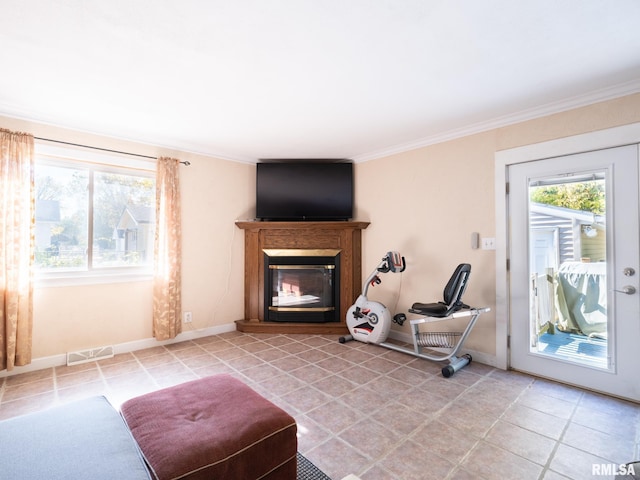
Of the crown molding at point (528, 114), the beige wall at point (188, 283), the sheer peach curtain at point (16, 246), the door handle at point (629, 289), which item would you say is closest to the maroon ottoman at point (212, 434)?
the sheer peach curtain at point (16, 246)

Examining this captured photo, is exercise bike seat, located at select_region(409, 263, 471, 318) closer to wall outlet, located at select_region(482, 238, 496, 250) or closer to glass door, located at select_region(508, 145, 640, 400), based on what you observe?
wall outlet, located at select_region(482, 238, 496, 250)

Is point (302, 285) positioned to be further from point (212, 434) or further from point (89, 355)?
point (212, 434)

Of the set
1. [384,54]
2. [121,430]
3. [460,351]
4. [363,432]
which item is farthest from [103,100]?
[460,351]

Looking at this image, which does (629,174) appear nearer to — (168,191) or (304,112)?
(304,112)

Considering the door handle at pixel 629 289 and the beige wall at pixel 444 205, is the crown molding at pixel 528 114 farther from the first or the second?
the door handle at pixel 629 289

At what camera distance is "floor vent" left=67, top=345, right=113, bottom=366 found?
3128 mm

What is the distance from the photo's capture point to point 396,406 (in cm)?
231

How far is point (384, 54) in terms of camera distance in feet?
6.59

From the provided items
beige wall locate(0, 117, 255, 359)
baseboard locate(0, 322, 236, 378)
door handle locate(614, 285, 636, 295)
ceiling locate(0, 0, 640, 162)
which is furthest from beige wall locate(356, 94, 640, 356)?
baseboard locate(0, 322, 236, 378)

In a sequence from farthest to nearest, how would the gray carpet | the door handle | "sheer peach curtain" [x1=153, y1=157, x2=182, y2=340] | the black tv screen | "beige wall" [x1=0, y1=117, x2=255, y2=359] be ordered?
the black tv screen < "sheer peach curtain" [x1=153, y1=157, x2=182, y2=340] < "beige wall" [x1=0, y1=117, x2=255, y2=359] < the door handle < the gray carpet

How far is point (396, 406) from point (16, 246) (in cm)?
359

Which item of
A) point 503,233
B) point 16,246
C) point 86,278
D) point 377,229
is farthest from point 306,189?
point 16,246

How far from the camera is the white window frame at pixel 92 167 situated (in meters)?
3.05

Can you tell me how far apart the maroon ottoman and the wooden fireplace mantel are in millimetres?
2644
